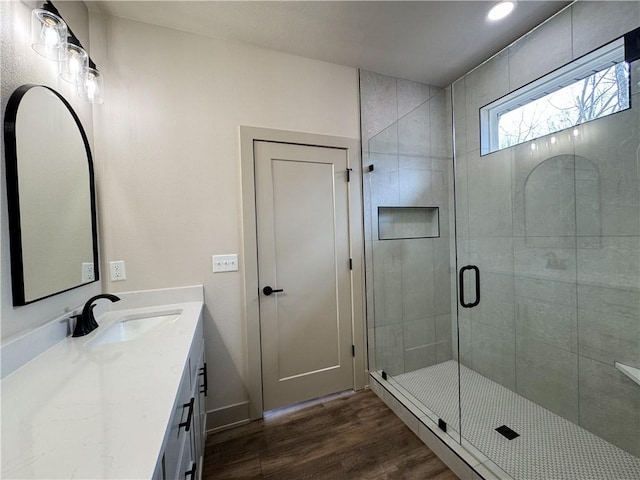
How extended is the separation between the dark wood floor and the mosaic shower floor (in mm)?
→ 306

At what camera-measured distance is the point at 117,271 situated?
5.40ft

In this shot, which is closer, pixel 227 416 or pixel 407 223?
pixel 227 416

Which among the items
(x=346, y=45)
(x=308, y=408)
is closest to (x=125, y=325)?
(x=308, y=408)

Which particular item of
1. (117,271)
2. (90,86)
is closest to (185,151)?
(90,86)

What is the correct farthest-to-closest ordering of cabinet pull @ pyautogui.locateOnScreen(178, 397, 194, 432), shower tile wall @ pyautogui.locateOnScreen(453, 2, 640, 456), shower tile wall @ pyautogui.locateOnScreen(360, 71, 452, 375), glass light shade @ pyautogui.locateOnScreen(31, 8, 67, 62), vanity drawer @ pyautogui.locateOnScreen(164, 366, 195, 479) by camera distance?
1. shower tile wall @ pyautogui.locateOnScreen(360, 71, 452, 375)
2. shower tile wall @ pyautogui.locateOnScreen(453, 2, 640, 456)
3. glass light shade @ pyautogui.locateOnScreen(31, 8, 67, 62)
4. cabinet pull @ pyautogui.locateOnScreen(178, 397, 194, 432)
5. vanity drawer @ pyautogui.locateOnScreen(164, 366, 195, 479)

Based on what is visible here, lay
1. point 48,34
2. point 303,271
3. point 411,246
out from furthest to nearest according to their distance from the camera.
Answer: point 411,246 → point 303,271 → point 48,34

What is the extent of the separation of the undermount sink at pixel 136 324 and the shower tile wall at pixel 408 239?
1.58 m

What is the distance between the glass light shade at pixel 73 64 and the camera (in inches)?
49.7

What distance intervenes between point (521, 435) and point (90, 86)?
331 cm

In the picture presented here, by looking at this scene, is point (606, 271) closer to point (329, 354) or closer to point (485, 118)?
point (485, 118)

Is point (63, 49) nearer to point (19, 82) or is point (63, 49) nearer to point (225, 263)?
point (19, 82)

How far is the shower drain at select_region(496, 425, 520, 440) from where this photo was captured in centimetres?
162

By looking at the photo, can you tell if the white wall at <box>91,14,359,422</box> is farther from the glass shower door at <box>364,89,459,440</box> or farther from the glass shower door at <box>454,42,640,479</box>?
the glass shower door at <box>454,42,640,479</box>

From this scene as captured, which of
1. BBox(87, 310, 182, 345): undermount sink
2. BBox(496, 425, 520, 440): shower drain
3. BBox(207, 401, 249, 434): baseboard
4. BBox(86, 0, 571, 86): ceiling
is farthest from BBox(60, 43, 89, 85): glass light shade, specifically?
BBox(496, 425, 520, 440): shower drain
